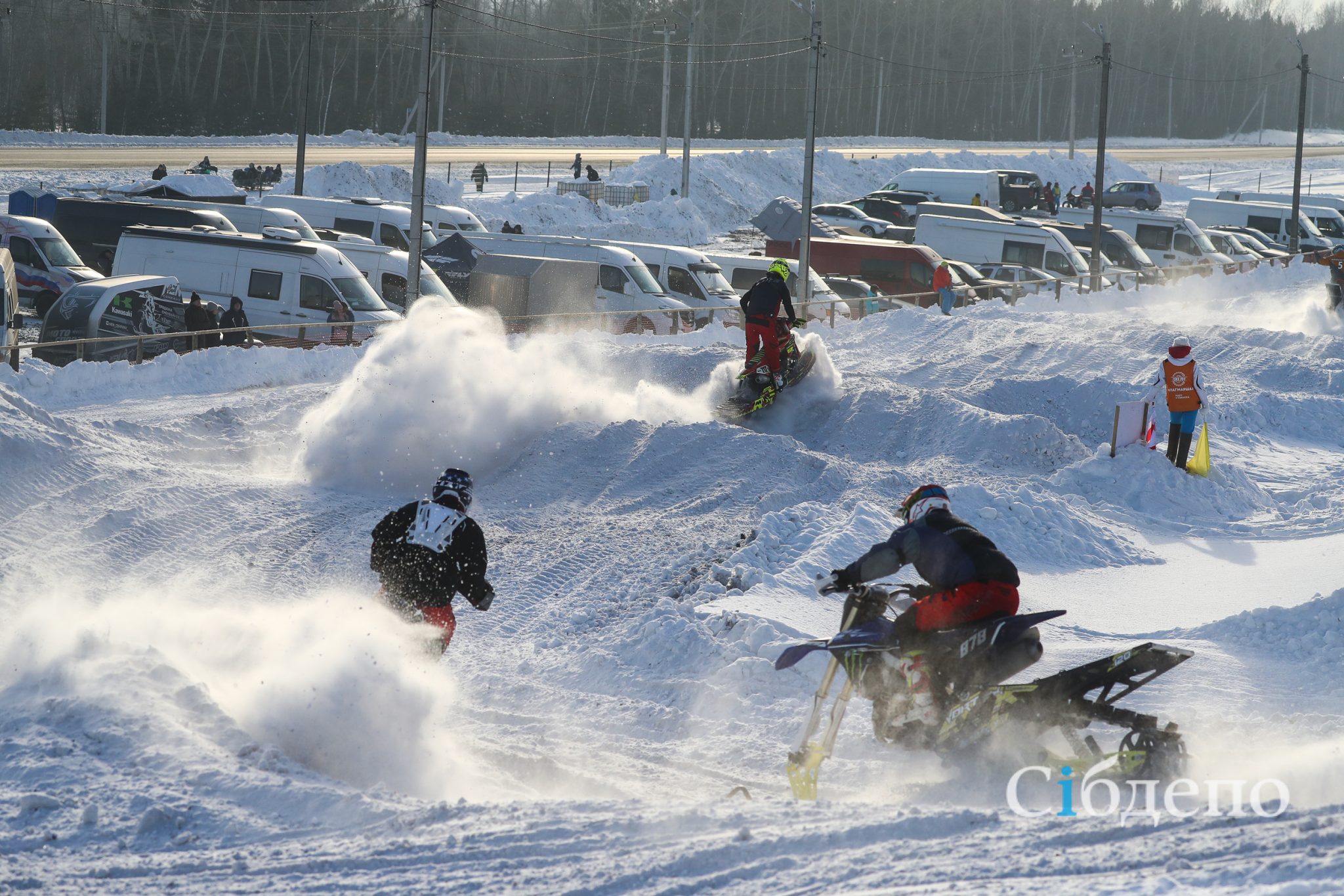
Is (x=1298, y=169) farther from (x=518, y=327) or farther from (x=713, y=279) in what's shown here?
(x=518, y=327)

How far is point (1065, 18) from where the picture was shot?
390 ft

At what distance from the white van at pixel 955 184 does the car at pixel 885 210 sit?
12.6ft

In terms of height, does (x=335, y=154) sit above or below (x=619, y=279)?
above

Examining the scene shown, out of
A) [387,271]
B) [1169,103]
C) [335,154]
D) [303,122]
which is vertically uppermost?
[1169,103]

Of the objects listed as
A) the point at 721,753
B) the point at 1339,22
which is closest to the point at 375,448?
the point at 721,753

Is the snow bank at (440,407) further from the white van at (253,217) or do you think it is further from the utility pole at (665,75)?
the utility pole at (665,75)

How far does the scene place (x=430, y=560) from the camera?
680 cm

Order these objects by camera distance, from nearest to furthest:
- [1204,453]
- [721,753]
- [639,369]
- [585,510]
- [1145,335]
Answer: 1. [721,753]
2. [585,510]
3. [1204,453]
4. [639,369]
5. [1145,335]

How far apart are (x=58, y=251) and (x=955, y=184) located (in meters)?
35.0

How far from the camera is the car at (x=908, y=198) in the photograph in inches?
1831

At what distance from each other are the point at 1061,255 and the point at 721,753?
2725 centimetres

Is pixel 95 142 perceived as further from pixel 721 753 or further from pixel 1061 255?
pixel 721 753

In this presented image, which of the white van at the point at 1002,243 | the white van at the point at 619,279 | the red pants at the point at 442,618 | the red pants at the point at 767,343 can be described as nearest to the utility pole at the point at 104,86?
the white van at the point at 1002,243

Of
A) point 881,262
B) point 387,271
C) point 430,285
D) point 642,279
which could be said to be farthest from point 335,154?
point 430,285
